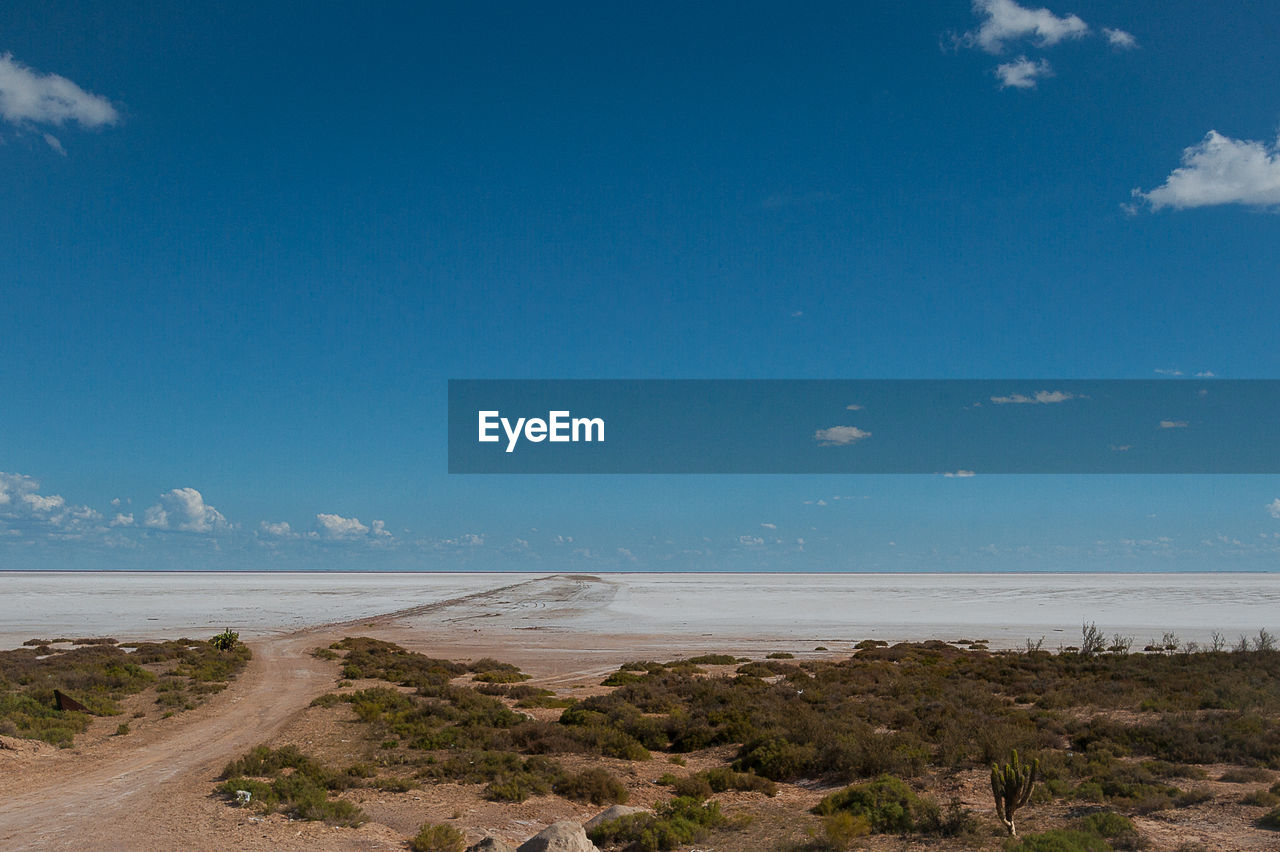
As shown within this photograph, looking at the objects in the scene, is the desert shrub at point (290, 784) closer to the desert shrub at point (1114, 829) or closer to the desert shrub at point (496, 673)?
the desert shrub at point (1114, 829)

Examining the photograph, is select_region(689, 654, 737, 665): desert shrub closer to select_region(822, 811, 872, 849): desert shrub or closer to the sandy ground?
the sandy ground

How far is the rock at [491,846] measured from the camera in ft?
34.7

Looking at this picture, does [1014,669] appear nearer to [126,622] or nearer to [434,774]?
[434,774]

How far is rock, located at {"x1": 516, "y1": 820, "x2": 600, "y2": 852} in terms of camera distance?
33.4 ft

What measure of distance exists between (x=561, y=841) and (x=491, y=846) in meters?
1.10

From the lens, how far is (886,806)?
38.1ft

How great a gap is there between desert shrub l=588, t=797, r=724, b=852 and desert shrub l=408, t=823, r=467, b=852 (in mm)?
1956

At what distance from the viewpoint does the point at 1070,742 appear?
53.2ft

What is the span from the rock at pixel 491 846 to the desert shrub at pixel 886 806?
5.09 meters

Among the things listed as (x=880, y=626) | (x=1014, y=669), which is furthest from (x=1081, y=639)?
(x=1014, y=669)

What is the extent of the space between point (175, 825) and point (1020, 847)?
12.3m

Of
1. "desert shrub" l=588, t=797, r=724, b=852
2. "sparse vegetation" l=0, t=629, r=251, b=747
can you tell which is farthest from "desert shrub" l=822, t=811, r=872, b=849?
"sparse vegetation" l=0, t=629, r=251, b=747

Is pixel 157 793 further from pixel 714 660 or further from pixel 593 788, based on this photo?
pixel 714 660

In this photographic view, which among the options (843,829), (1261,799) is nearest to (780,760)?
(843,829)
